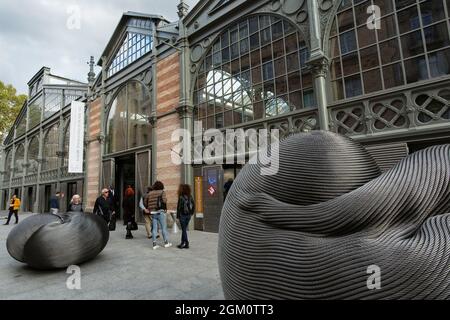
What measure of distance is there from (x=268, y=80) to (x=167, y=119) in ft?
16.2

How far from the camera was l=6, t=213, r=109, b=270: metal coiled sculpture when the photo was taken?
415 centimetres

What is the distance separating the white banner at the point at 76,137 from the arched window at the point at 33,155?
10.7 metres

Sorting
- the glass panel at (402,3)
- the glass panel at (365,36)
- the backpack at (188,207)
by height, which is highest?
the glass panel at (402,3)

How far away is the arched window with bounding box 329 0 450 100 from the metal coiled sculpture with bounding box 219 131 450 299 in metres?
5.51

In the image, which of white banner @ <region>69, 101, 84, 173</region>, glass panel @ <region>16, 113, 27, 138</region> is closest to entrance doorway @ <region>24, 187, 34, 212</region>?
glass panel @ <region>16, 113, 27, 138</region>

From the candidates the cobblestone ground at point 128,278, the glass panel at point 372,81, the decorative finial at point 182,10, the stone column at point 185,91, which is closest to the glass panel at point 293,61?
the glass panel at point 372,81

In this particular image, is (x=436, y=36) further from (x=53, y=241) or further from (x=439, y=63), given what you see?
(x=53, y=241)

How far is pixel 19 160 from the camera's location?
27.6 m

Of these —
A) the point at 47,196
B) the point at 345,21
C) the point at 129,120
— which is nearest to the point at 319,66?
the point at 345,21

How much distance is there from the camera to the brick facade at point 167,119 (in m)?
10.6

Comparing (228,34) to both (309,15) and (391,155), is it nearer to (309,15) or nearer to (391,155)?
(309,15)

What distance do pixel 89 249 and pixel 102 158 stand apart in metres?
11.3

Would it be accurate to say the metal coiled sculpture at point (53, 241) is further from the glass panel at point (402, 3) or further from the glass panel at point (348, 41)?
the glass panel at point (402, 3)

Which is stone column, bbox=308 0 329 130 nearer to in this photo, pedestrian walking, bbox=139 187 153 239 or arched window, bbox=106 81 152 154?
pedestrian walking, bbox=139 187 153 239
